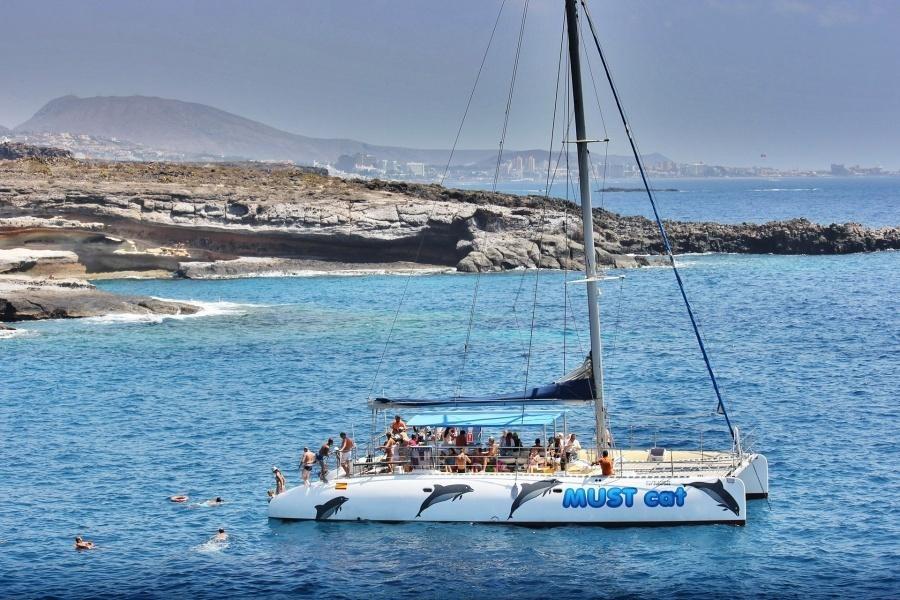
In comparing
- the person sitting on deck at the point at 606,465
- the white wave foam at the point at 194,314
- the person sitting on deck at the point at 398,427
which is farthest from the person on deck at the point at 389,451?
the white wave foam at the point at 194,314

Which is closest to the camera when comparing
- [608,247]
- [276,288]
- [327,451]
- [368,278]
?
[327,451]

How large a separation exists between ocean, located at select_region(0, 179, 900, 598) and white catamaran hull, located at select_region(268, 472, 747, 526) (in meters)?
0.35

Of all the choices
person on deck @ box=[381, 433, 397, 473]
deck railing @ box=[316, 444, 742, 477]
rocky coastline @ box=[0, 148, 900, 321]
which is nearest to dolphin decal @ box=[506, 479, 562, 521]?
deck railing @ box=[316, 444, 742, 477]

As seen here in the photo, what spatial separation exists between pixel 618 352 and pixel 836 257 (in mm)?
47402

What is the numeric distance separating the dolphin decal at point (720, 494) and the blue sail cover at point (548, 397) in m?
3.43

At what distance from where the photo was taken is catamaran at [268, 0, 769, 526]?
83.5 feet

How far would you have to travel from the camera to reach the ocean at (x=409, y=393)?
2338cm

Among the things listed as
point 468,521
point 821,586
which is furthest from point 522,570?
point 821,586

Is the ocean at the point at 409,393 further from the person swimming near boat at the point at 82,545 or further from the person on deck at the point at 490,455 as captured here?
the person on deck at the point at 490,455

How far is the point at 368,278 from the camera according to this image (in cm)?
7919

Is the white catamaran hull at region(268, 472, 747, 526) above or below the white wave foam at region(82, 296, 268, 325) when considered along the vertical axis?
below

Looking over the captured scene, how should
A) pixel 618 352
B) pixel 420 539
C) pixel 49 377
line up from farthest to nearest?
pixel 618 352
pixel 49 377
pixel 420 539

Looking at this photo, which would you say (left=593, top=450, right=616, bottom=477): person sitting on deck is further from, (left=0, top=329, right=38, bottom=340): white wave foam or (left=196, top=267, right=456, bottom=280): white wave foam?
(left=196, top=267, right=456, bottom=280): white wave foam

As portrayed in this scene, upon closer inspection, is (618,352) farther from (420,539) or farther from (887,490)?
(420,539)
